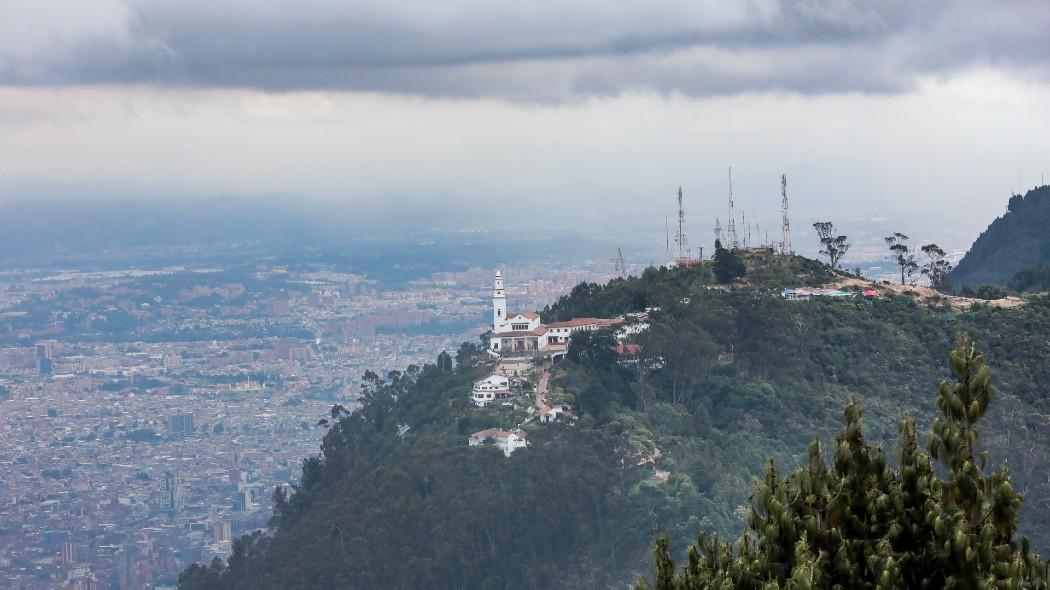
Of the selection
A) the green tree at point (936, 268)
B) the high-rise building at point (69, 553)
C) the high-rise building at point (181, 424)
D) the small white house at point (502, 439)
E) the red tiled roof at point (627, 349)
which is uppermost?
the green tree at point (936, 268)

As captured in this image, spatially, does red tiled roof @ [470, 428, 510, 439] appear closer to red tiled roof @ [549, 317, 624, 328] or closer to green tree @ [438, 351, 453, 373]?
red tiled roof @ [549, 317, 624, 328]

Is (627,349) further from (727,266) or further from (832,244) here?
(832,244)

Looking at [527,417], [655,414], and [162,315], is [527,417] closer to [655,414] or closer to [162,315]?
[655,414]

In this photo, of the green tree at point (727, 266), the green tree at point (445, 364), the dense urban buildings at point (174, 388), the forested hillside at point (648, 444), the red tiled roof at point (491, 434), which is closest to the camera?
the forested hillside at point (648, 444)

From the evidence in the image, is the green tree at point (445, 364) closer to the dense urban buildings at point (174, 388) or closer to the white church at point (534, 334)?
the white church at point (534, 334)

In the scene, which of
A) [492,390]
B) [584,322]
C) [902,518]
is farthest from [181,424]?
[902,518]

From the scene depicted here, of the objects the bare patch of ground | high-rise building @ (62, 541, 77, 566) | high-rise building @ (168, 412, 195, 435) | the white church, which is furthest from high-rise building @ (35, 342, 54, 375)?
the bare patch of ground

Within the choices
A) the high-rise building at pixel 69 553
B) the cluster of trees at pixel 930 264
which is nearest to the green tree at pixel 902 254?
the cluster of trees at pixel 930 264
